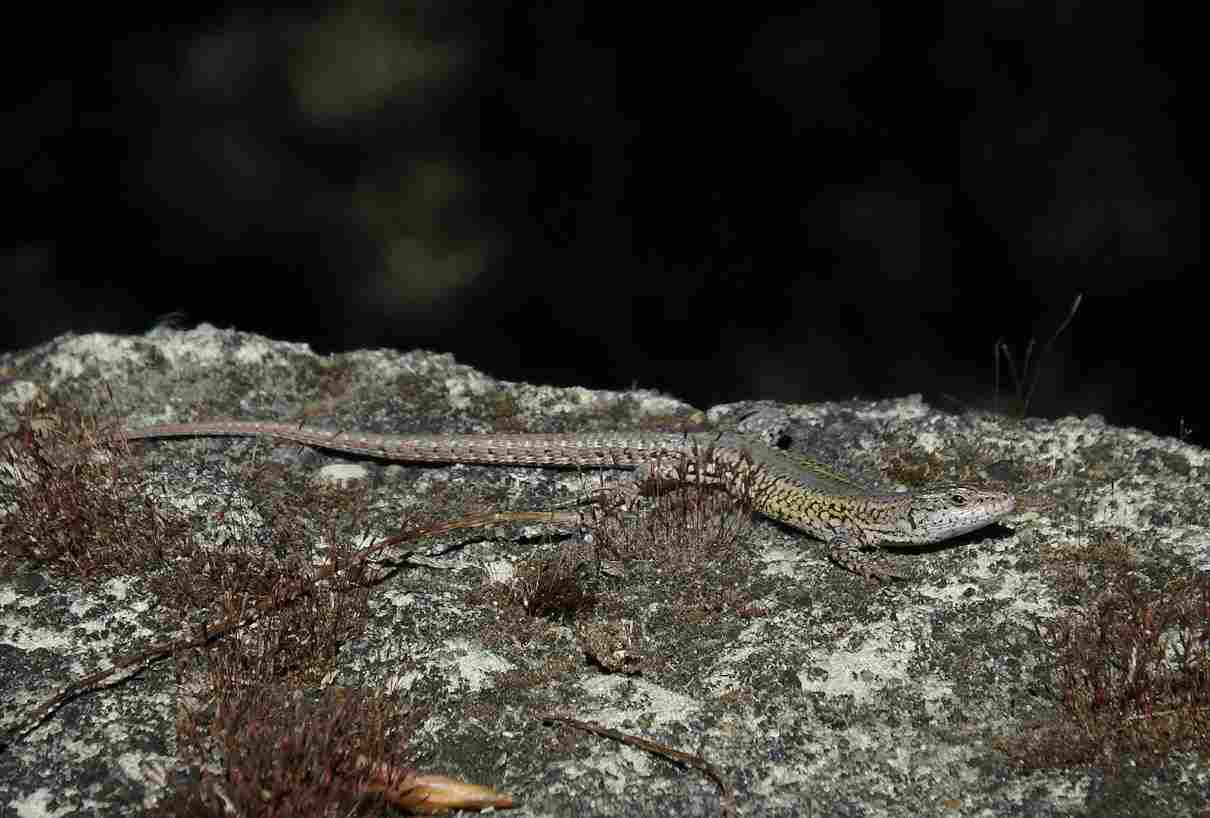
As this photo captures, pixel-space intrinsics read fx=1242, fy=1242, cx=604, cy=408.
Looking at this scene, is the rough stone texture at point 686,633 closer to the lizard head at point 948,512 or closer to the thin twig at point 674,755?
the thin twig at point 674,755

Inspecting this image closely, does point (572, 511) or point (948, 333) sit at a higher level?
point (948, 333)

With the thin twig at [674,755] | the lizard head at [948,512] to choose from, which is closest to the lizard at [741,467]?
the lizard head at [948,512]

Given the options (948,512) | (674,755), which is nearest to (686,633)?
(674,755)

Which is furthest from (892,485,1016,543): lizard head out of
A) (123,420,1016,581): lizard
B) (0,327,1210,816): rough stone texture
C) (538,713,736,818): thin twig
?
(538,713,736,818): thin twig

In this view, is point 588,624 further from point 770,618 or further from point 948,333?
point 948,333

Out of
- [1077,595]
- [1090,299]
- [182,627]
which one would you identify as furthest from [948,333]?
[182,627]

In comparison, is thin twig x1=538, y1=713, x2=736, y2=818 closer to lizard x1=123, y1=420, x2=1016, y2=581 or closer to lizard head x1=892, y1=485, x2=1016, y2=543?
lizard x1=123, y1=420, x2=1016, y2=581
